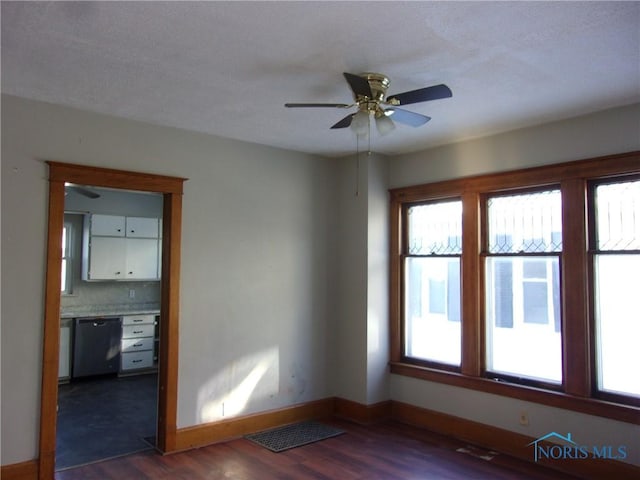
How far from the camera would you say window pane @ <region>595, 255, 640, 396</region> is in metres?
3.60

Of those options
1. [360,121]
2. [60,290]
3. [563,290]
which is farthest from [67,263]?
[563,290]

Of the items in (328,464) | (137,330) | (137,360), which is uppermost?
(137,330)

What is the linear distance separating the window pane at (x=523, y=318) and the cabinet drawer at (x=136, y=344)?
4756mm

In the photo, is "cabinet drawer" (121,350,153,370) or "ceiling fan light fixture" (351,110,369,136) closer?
"ceiling fan light fixture" (351,110,369,136)

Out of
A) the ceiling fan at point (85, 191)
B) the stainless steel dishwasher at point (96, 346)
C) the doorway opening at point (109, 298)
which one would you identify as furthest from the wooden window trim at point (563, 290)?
the ceiling fan at point (85, 191)

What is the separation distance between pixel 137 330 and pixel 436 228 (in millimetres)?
4477

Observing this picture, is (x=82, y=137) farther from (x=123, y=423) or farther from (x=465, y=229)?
(x=465, y=229)

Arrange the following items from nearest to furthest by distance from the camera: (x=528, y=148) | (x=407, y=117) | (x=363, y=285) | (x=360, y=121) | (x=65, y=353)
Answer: (x=360, y=121) → (x=407, y=117) → (x=528, y=148) → (x=363, y=285) → (x=65, y=353)

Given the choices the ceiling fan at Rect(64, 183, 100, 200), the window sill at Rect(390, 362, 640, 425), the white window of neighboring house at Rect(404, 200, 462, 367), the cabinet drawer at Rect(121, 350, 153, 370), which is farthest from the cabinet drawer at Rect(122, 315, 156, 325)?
the white window of neighboring house at Rect(404, 200, 462, 367)

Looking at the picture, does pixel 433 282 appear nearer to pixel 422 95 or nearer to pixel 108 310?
pixel 422 95

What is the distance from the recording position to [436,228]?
4.98 metres

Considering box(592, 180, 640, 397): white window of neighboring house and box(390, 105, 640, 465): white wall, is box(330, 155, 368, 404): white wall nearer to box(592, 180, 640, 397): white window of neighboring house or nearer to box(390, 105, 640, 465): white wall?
box(390, 105, 640, 465): white wall

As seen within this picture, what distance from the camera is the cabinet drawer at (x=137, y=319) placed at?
22.5ft

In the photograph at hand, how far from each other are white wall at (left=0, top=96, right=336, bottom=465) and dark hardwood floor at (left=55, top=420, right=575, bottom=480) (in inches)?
15.6
